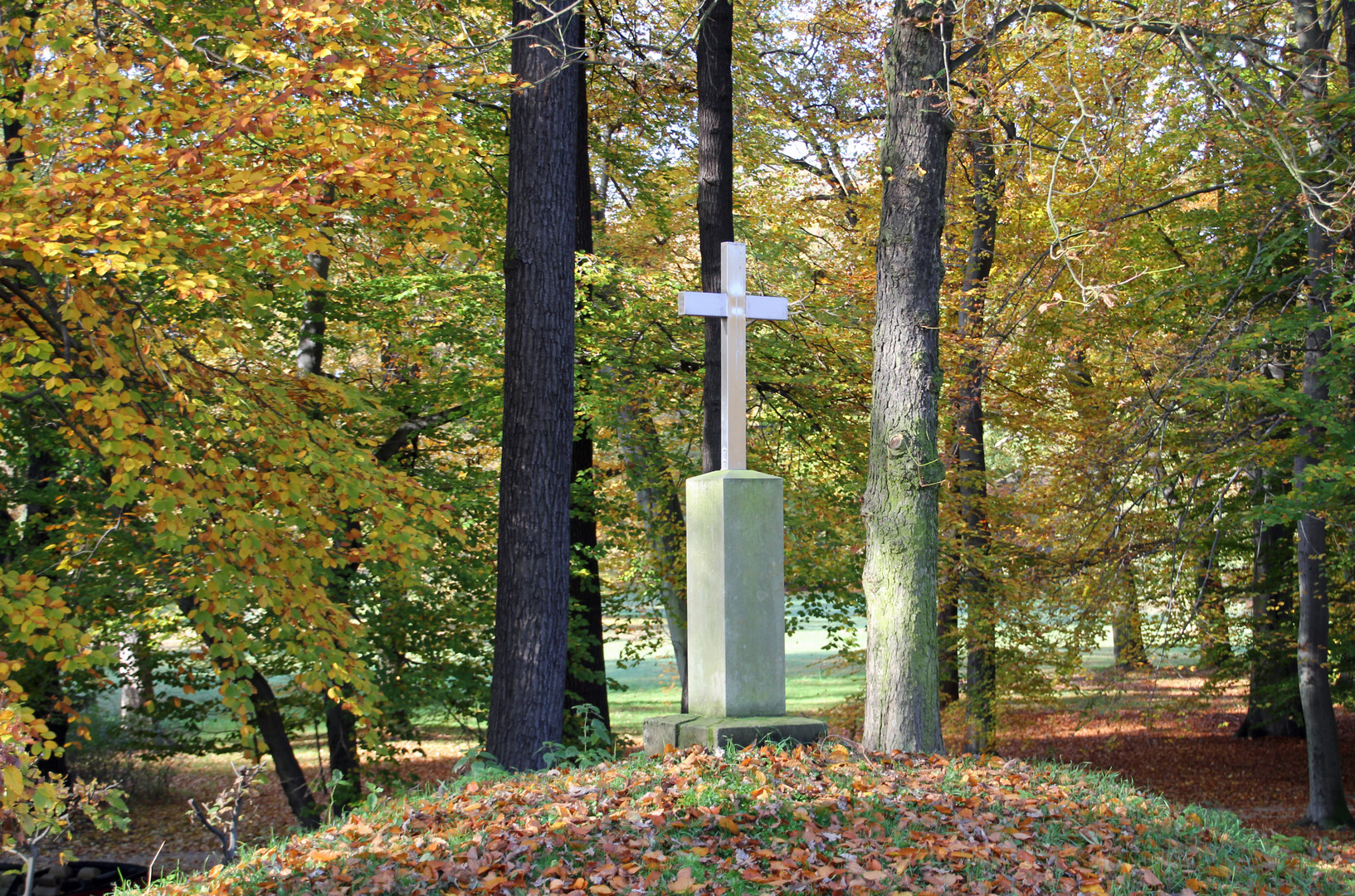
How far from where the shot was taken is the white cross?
20.2 ft

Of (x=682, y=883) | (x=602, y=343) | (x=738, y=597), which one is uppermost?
(x=602, y=343)

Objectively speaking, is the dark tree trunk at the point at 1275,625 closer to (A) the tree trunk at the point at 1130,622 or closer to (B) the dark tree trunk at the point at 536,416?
(A) the tree trunk at the point at 1130,622

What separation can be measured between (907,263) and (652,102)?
6973mm

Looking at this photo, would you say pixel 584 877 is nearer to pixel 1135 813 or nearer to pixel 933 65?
pixel 1135 813

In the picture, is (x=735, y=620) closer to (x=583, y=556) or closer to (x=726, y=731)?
(x=726, y=731)

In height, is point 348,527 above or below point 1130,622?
above

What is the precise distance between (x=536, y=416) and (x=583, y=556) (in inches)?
189

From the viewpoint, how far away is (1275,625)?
1398cm

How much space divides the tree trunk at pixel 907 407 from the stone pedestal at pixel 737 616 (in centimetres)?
116

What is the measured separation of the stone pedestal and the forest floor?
21.2ft

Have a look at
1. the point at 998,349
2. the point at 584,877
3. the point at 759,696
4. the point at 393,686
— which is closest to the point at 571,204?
the point at 759,696

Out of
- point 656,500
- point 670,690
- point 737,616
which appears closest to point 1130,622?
point 656,500

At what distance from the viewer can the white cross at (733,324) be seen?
243 inches

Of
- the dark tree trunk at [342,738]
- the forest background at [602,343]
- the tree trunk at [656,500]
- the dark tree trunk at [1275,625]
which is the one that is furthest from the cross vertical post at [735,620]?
the dark tree trunk at [1275,625]
